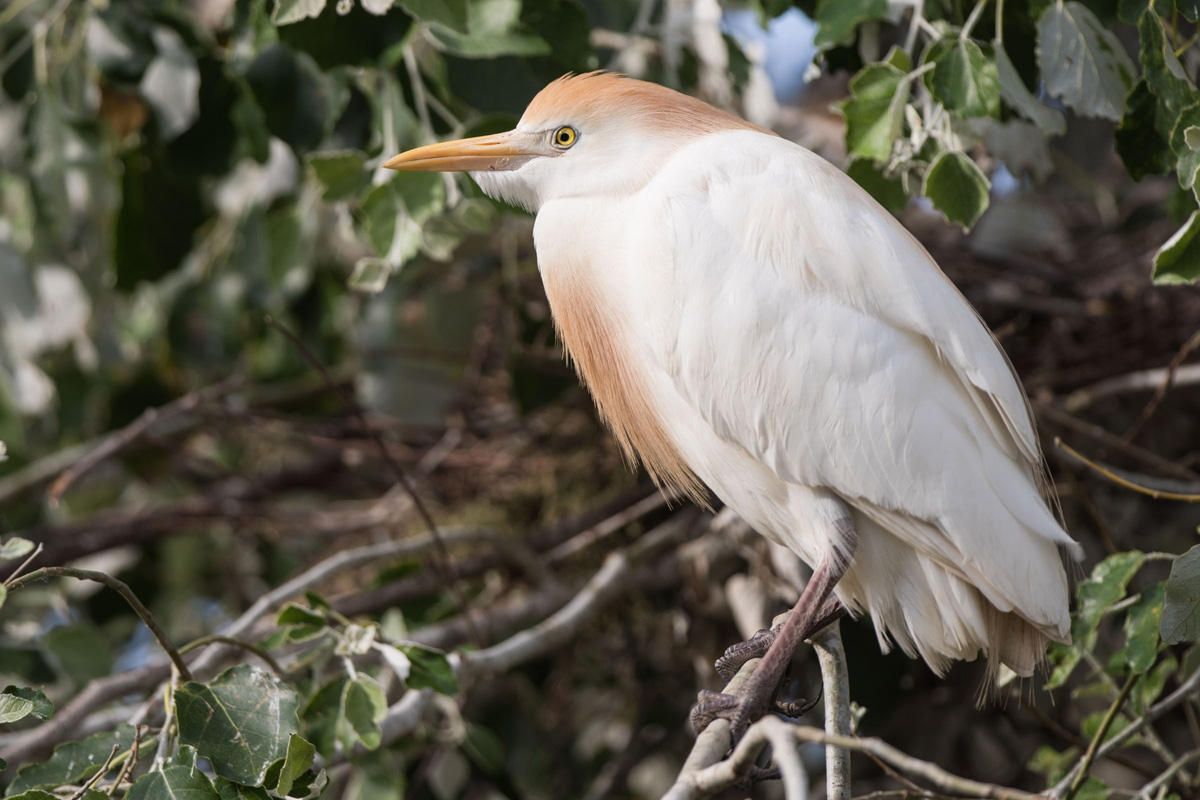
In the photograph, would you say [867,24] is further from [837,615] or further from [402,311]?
[402,311]

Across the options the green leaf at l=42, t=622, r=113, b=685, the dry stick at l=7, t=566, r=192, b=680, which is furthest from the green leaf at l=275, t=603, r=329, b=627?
the green leaf at l=42, t=622, r=113, b=685

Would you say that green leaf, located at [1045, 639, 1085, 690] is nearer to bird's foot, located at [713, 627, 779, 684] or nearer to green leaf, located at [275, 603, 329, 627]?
bird's foot, located at [713, 627, 779, 684]

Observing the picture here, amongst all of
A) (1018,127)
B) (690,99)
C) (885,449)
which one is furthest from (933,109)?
(885,449)

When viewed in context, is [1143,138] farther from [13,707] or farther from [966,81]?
[13,707]

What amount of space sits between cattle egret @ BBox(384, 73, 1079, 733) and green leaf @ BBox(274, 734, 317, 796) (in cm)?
53

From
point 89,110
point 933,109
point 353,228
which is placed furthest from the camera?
point 89,110

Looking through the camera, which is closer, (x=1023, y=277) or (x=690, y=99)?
(x=690, y=99)

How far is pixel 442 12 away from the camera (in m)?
1.42

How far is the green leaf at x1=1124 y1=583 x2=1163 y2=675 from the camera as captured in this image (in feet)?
4.67

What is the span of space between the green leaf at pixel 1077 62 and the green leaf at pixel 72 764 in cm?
147

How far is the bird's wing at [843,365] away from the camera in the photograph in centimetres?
142

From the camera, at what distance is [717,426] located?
1.47m

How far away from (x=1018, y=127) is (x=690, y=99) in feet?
1.80

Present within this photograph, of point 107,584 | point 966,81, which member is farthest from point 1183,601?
point 107,584
